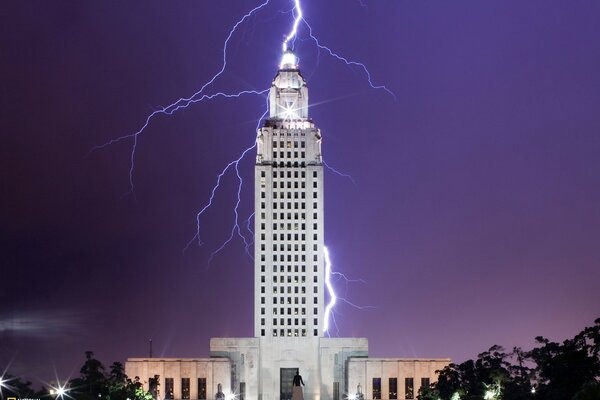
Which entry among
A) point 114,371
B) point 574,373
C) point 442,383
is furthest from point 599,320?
point 114,371

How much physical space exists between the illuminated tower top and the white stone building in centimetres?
10

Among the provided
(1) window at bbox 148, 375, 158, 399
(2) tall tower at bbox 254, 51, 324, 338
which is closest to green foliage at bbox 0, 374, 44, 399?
(1) window at bbox 148, 375, 158, 399

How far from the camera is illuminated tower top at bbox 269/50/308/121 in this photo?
119312mm

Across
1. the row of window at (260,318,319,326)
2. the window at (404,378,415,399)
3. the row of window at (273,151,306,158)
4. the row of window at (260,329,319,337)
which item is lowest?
the window at (404,378,415,399)

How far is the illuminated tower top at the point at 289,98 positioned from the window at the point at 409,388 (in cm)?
2767

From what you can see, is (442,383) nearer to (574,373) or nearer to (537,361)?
(537,361)

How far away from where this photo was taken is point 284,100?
393 ft

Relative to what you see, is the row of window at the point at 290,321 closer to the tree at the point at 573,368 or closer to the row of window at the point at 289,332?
the row of window at the point at 289,332

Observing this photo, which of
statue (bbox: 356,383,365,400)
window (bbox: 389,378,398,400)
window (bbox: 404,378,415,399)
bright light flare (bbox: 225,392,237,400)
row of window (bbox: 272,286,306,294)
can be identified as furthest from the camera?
row of window (bbox: 272,286,306,294)

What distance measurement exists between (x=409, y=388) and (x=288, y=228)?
1926 centimetres

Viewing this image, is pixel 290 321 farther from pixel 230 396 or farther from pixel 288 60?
pixel 288 60

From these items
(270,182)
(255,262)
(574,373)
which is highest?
(270,182)

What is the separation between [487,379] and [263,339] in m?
28.9

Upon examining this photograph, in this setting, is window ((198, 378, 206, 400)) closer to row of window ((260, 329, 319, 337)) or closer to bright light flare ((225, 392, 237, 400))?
bright light flare ((225, 392, 237, 400))
